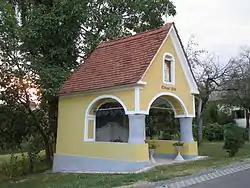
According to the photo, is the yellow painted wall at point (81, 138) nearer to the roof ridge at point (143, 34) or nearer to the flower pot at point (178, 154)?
the flower pot at point (178, 154)

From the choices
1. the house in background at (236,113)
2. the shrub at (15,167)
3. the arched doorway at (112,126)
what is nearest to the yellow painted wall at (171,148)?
the arched doorway at (112,126)

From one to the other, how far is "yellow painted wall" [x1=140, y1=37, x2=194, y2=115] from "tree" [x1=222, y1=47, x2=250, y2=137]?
532 inches

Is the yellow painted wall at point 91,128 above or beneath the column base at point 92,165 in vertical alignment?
above

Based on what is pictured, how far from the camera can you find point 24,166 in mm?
21938

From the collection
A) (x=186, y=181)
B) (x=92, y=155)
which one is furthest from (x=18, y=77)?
(x=186, y=181)

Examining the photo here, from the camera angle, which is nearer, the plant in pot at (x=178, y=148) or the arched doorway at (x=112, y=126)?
the plant in pot at (x=178, y=148)

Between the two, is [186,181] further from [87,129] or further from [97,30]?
[97,30]

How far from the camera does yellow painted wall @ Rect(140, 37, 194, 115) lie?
15844 mm

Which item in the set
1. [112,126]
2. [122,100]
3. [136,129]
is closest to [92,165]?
[136,129]

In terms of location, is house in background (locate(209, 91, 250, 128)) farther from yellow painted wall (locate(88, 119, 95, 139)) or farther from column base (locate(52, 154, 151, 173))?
column base (locate(52, 154, 151, 173))

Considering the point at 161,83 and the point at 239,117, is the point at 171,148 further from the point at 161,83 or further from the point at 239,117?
the point at 239,117

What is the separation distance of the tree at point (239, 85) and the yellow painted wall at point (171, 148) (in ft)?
45.5

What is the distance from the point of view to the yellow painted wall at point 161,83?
15.8 metres

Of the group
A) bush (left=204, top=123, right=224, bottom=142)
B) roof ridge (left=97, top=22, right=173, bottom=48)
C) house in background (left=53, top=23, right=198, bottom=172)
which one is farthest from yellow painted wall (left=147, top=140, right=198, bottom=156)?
bush (left=204, top=123, right=224, bottom=142)
